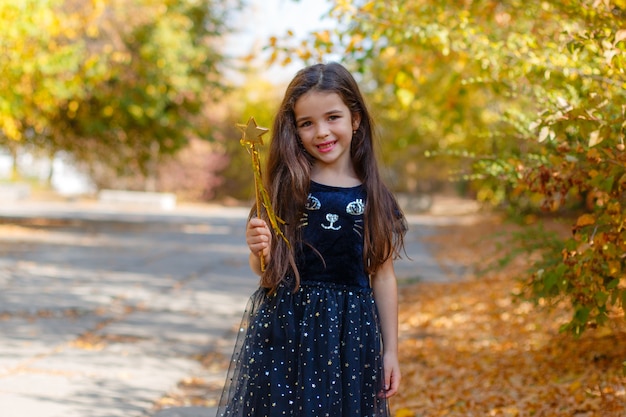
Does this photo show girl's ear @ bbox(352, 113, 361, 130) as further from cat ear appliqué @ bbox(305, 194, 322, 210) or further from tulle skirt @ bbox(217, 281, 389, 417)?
tulle skirt @ bbox(217, 281, 389, 417)

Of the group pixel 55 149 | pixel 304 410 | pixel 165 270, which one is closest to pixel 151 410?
pixel 304 410

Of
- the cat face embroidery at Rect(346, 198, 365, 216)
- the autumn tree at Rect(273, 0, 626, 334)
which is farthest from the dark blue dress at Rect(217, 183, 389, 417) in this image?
the autumn tree at Rect(273, 0, 626, 334)

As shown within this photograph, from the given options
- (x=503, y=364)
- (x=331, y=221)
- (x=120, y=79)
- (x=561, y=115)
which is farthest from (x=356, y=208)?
(x=120, y=79)

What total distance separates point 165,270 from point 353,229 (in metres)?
8.26

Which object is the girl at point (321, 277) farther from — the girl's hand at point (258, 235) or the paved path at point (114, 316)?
the paved path at point (114, 316)

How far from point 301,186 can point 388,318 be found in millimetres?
537

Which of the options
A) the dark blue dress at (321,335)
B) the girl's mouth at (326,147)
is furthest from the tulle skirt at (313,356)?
the girl's mouth at (326,147)

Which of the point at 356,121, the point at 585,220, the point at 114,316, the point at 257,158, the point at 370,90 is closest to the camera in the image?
the point at 257,158

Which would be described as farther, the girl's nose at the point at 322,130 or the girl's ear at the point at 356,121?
the girl's ear at the point at 356,121

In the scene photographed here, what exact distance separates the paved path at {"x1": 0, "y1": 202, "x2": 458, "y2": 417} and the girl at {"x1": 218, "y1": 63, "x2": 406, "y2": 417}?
6.29 ft

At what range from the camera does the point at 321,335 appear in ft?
8.41

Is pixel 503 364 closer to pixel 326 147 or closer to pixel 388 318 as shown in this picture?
pixel 388 318

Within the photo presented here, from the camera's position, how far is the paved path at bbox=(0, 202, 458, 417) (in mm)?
4766

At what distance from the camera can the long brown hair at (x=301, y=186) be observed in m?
2.61
